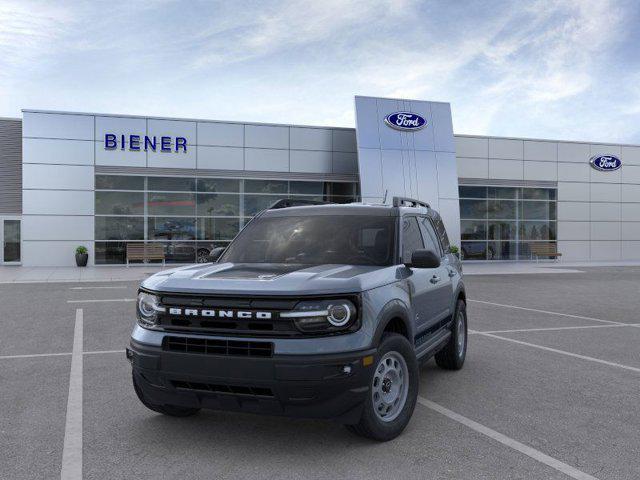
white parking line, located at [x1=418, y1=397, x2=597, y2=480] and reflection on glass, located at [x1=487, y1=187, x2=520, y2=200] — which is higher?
reflection on glass, located at [x1=487, y1=187, x2=520, y2=200]

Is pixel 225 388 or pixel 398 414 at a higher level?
pixel 225 388

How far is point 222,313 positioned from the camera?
12.7 ft

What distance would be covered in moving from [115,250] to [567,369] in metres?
22.6

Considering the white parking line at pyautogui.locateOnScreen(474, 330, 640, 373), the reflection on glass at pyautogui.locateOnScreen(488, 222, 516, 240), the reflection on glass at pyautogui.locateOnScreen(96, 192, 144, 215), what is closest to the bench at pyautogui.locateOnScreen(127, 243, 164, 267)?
the reflection on glass at pyautogui.locateOnScreen(96, 192, 144, 215)

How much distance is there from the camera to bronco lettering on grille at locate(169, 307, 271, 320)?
381cm

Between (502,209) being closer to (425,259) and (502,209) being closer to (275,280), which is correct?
(425,259)

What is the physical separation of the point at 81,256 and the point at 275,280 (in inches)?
909

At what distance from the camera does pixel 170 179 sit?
1043 inches

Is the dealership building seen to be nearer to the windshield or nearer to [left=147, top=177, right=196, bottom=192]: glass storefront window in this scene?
[left=147, top=177, right=196, bottom=192]: glass storefront window

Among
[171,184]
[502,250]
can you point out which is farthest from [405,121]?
[171,184]

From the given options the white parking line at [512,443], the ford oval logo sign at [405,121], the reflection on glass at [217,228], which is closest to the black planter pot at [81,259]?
the reflection on glass at [217,228]

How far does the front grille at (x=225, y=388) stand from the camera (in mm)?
3756

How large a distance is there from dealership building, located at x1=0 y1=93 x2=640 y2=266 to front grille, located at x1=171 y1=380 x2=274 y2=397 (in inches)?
767

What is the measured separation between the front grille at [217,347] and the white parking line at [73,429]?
3.09 feet
